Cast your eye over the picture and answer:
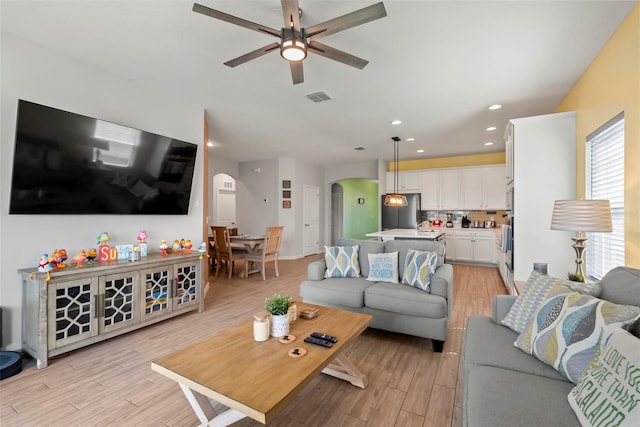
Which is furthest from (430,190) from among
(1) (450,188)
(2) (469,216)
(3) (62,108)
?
(3) (62,108)

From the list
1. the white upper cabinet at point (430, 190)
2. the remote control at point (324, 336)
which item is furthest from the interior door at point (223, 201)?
the remote control at point (324, 336)

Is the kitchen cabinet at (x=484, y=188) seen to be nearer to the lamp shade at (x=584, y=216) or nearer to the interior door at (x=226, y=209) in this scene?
the lamp shade at (x=584, y=216)

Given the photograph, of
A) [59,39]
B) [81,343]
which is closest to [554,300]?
[81,343]

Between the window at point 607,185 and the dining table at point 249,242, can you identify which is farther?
the dining table at point 249,242

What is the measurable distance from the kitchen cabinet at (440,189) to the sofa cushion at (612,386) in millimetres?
6011

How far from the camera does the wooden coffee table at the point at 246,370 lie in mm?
1191

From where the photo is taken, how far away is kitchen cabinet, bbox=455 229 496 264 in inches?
242

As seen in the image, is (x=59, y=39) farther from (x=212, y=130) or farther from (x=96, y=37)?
(x=212, y=130)

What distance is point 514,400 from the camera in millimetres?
1152

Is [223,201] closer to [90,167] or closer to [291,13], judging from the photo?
[90,167]

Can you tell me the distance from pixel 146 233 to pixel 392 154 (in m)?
5.56

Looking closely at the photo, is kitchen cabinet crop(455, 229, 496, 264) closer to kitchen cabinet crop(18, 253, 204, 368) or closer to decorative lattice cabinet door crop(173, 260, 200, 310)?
decorative lattice cabinet door crop(173, 260, 200, 310)

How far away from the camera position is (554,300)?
1535 mm

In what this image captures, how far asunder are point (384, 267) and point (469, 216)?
485 cm
